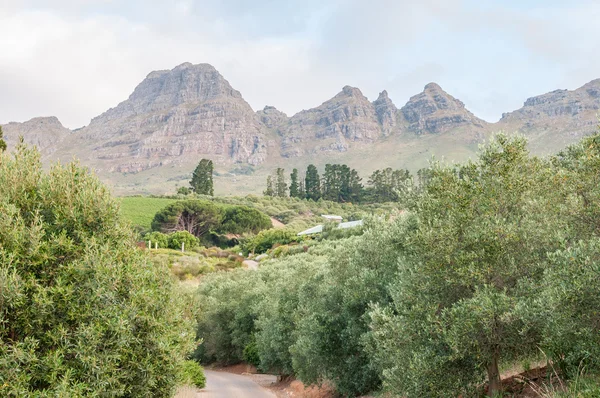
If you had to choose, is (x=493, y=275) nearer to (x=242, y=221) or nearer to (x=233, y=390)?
(x=233, y=390)

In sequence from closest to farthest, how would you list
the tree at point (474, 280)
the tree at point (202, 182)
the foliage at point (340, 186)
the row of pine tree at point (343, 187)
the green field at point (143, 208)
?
the tree at point (474, 280), the green field at point (143, 208), the tree at point (202, 182), the row of pine tree at point (343, 187), the foliage at point (340, 186)

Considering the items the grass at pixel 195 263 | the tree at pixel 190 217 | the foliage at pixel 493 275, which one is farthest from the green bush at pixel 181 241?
the foliage at pixel 493 275

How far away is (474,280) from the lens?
487 inches

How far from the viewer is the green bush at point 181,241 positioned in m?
92.8

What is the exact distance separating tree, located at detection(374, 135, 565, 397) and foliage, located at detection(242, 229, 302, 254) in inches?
3003

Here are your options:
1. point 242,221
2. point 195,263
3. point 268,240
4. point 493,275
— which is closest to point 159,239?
point 268,240

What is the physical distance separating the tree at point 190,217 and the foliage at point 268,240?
1644 centimetres

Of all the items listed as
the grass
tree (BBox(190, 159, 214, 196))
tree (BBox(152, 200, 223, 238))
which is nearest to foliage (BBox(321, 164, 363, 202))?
tree (BBox(190, 159, 214, 196))

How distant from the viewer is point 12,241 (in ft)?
35.0

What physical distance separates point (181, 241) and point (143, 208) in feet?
114

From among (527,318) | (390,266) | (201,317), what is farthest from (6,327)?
(201,317)

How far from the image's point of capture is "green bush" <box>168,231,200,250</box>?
9281 centimetres

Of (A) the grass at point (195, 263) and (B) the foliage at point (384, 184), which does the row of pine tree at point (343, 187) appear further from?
(A) the grass at point (195, 263)

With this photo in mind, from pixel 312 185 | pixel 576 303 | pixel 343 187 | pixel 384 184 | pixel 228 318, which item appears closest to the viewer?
pixel 576 303
